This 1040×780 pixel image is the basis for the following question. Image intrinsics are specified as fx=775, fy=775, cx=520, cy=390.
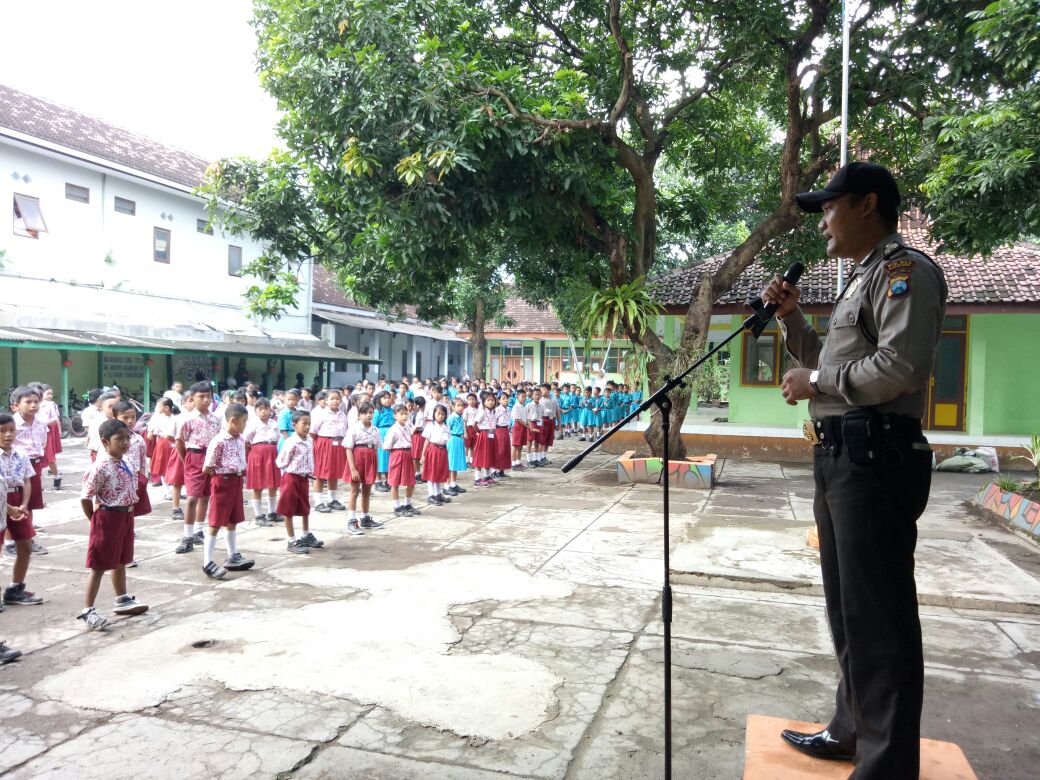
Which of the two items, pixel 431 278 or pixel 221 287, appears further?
pixel 221 287

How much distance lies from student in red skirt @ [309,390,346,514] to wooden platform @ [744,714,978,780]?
6.91 meters

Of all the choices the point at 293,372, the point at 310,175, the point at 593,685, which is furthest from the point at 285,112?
the point at 293,372

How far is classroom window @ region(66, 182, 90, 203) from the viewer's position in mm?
16719

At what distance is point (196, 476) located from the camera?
6898 mm

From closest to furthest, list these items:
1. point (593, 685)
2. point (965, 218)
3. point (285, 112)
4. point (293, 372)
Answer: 1. point (593, 685)
2. point (965, 218)
3. point (285, 112)
4. point (293, 372)

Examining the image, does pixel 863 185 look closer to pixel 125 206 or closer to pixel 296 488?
pixel 296 488

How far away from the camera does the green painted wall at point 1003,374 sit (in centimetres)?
1438

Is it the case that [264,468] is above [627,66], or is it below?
below

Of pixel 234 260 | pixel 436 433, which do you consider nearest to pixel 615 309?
pixel 436 433

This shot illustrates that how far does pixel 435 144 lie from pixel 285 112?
11.7 ft

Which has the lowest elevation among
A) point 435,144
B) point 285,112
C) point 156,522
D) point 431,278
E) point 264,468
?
point 156,522

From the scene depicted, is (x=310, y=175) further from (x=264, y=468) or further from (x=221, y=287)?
(x=221, y=287)

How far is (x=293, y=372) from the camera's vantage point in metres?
24.3

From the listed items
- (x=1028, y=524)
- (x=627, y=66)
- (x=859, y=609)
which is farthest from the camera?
(x=627, y=66)
